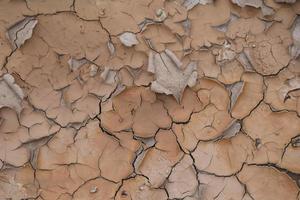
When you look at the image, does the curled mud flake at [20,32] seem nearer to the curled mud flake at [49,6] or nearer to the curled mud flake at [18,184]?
the curled mud flake at [49,6]

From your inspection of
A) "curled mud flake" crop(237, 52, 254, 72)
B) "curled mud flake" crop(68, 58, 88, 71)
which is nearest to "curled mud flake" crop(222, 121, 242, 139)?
"curled mud flake" crop(237, 52, 254, 72)

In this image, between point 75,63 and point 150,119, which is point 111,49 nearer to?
point 75,63

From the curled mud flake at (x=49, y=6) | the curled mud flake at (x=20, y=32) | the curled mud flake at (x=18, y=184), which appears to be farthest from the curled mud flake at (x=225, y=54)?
the curled mud flake at (x=18, y=184)

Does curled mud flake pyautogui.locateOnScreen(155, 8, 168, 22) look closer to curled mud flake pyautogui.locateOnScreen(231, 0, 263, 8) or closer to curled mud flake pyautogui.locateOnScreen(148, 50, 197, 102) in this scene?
curled mud flake pyautogui.locateOnScreen(148, 50, 197, 102)

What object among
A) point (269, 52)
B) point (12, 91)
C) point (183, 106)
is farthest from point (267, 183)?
point (12, 91)

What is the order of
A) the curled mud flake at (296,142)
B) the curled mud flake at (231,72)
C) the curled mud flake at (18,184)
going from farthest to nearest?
the curled mud flake at (231,72) → the curled mud flake at (296,142) → the curled mud flake at (18,184)
